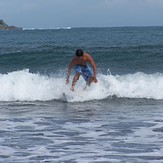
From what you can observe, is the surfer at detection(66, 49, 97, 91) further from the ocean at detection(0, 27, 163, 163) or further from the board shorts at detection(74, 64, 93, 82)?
the ocean at detection(0, 27, 163, 163)

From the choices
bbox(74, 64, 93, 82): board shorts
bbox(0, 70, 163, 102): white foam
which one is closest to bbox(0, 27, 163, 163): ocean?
bbox(0, 70, 163, 102): white foam

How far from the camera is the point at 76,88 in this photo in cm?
1433

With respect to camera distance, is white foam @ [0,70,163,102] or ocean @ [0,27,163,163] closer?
ocean @ [0,27,163,163]

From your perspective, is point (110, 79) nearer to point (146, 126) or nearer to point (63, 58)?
point (146, 126)

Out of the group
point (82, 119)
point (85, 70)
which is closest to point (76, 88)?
point (85, 70)

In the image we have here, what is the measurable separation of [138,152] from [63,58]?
56.7ft

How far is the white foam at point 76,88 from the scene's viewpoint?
14156mm

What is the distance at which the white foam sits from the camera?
14.2 m

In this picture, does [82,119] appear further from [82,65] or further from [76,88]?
[76,88]

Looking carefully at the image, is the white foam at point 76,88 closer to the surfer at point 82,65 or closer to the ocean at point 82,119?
the ocean at point 82,119

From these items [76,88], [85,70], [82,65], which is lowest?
[76,88]

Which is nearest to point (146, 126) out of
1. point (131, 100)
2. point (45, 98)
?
point (131, 100)

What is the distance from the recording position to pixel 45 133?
876cm

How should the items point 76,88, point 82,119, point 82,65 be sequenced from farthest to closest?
1. point 76,88
2. point 82,65
3. point 82,119
